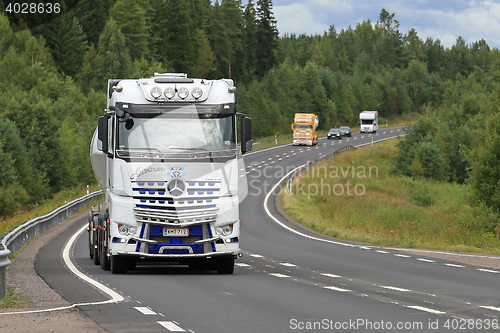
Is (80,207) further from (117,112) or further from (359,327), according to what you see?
(359,327)

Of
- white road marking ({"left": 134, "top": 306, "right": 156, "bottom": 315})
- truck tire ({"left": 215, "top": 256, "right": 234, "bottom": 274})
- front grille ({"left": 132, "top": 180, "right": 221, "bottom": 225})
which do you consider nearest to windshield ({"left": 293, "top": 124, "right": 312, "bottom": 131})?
truck tire ({"left": 215, "top": 256, "right": 234, "bottom": 274})

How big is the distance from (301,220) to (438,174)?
38.8 metres

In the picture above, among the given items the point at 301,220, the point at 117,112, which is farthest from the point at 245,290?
the point at 301,220

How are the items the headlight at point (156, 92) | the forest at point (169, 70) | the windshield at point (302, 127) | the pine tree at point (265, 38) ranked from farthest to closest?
the pine tree at point (265, 38)
the windshield at point (302, 127)
the forest at point (169, 70)
the headlight at point (156, 92)

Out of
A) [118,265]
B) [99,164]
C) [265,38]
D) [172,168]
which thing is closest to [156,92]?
[172,168]

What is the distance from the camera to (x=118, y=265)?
1410 cm

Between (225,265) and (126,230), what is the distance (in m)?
2.40

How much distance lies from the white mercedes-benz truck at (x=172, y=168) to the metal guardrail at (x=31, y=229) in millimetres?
2550

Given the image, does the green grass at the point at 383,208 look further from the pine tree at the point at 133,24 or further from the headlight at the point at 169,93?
the pine tree at the point at 133,24

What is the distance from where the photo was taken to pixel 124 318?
349 inches

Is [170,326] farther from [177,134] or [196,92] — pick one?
[196,92]

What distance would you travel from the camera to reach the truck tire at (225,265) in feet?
47.3

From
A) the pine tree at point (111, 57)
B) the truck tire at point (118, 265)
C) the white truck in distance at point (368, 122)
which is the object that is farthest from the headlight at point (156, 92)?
the white truck in distance at point (368, 122)

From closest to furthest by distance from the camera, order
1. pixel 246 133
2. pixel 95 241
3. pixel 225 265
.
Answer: pixel 246 133 < pixel 225 265 < pixel 95 241
